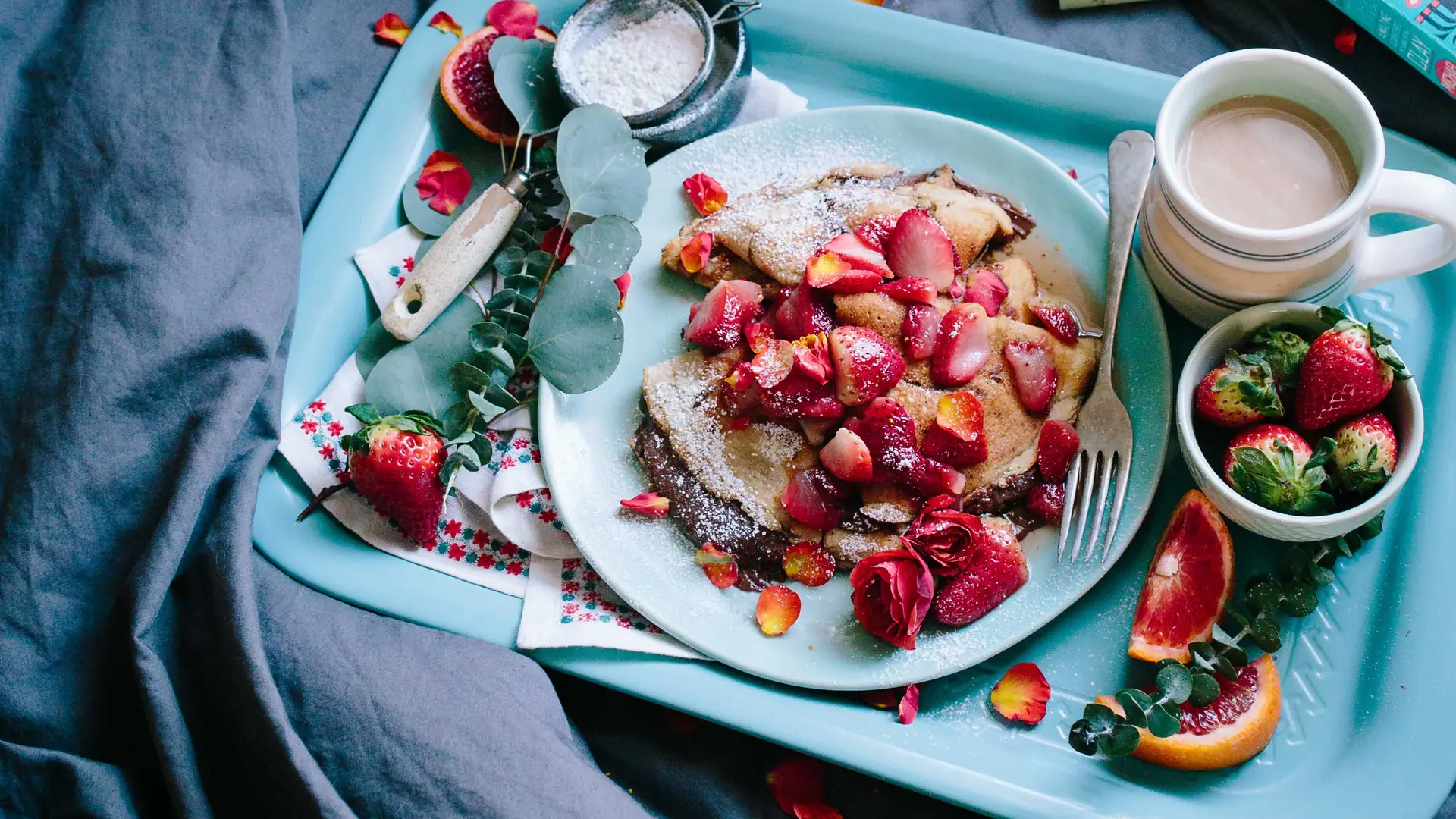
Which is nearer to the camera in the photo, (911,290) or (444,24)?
(911,290)

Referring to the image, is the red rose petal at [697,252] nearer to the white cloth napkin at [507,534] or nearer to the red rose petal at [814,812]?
the white cloth napkin at [507,534]

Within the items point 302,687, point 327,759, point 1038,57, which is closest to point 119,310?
point 302,687

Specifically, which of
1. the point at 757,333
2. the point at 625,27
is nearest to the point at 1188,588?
the point at 757,333

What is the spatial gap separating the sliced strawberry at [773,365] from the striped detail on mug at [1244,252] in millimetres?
690

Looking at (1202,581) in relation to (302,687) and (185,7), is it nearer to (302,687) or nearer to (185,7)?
(302,687)

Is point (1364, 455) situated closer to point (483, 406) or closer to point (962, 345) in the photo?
point (962, 345)

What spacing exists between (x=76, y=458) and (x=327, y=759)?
0.72 m

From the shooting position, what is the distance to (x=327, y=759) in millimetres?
1931

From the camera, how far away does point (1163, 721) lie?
1.78 m

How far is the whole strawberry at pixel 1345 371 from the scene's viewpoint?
5.63 ft

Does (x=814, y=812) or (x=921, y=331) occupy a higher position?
(x=921, y=331)

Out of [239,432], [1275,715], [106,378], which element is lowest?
[1275,715]

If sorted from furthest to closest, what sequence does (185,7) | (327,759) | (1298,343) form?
(185,7) → (327,759) → (1298,343)

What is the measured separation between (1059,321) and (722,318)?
25.3 inches
